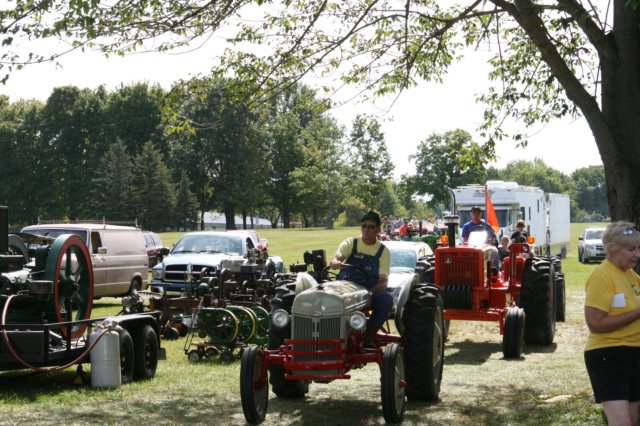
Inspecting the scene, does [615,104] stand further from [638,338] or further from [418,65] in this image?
[418,65]

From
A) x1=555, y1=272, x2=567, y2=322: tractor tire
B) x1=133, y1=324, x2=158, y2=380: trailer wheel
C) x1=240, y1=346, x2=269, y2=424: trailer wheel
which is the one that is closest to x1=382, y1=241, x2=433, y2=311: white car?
x1=555, y1=272, x2=567, y2=322: tractor tire

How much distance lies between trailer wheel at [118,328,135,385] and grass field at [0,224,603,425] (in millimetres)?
279

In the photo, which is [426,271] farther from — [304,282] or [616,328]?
[616,328]

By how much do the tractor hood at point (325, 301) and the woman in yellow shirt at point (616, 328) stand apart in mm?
3326

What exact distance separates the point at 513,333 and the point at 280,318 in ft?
17.8

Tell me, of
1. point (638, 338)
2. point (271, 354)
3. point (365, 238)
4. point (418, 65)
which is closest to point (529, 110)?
point (418, 65)

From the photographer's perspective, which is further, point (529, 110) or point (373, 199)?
point (373, 199)

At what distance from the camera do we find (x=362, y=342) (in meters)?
9.58

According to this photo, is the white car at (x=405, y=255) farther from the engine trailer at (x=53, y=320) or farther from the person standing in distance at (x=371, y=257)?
the person standing in distance at (x=371, y=257)

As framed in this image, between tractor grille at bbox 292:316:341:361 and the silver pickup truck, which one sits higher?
the silver pickup truck

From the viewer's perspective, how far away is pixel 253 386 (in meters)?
8.71

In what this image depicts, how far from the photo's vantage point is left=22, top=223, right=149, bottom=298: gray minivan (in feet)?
66.9

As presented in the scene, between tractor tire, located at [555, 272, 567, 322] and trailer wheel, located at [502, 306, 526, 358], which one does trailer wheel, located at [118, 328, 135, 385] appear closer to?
trailer wheel, located at [502, 306, 526, 358]

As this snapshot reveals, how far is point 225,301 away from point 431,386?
253 inches
